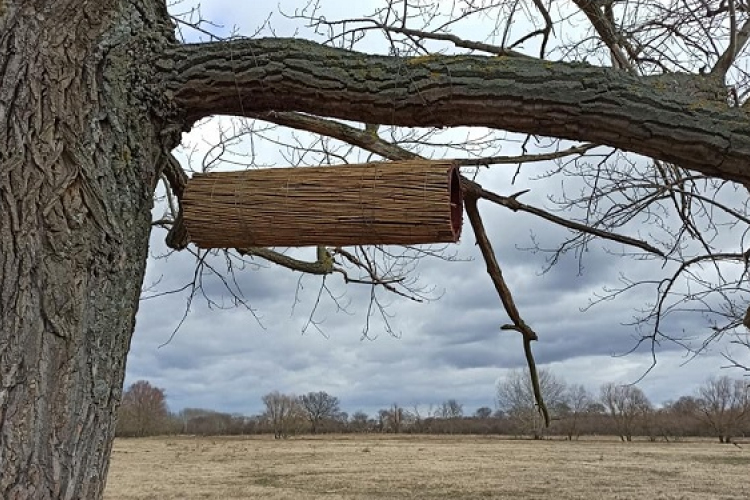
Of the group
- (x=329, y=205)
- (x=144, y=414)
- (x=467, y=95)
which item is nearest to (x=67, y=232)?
(x=329, y=205)

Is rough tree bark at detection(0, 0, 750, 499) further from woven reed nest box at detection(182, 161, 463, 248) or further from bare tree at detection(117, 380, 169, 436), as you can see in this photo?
bare tree at detection(117, 380, 169, 436)

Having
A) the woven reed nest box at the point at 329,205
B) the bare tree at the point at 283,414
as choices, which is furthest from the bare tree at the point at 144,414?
the woven reed nest box at the point at 329,205

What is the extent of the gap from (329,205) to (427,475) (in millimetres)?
16632

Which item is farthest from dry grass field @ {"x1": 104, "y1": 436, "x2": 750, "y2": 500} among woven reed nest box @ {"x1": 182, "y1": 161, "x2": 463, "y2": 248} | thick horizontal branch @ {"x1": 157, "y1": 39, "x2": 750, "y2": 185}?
thick horizontal branch @ {"x1": 157, "y1": 39, "x2": 750, "y2": 185}

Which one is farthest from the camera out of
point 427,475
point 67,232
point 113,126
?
point 427,475

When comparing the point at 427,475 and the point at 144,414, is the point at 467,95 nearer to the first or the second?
the point at 427,475

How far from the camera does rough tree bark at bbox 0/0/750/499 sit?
1.46m

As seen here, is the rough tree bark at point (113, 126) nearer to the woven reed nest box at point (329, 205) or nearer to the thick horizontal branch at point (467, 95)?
the thick horizontal branch at point (467, 95)

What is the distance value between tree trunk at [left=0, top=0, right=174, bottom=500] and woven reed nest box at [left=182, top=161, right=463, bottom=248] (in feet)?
0.63

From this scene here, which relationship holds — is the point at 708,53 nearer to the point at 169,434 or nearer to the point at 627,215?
the point at 627,215

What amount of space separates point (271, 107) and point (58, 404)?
92cm

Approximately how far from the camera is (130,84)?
1.72 m

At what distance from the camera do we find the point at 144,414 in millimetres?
40938

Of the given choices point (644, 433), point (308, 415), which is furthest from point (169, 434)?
point (644, 433)
